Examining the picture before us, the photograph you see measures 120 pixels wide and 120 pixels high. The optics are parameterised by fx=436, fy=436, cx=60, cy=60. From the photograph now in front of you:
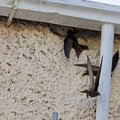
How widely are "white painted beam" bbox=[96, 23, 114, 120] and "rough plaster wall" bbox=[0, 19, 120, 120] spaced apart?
0.21ft

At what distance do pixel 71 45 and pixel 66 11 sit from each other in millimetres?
209

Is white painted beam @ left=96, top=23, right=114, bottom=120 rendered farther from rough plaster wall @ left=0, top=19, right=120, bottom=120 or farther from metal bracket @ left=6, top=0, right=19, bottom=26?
metal bracket @ left=6, top=0, right=19, bottom=26

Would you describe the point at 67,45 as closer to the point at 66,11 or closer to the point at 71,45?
the point at 71,45

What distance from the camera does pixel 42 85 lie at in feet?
7.72

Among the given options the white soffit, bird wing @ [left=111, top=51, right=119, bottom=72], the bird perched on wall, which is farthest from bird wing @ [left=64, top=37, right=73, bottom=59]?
bird wing @ [left=111, top=51, right=119, bottom=72]

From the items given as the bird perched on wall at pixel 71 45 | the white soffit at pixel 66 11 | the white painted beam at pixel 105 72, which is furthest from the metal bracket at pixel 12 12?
the white painted beam at pixel 105 72

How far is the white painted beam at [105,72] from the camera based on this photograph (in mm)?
2295

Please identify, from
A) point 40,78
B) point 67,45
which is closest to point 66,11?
point 67,45

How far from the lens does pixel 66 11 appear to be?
237 cm

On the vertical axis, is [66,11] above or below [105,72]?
above

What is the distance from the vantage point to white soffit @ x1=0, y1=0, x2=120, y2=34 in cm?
234

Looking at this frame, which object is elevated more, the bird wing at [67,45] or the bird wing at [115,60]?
the bird wing at [67,45]

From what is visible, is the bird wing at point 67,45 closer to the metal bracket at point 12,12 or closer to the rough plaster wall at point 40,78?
the rough plaster wall at point 40,78

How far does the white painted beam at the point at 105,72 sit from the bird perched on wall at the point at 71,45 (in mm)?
132
